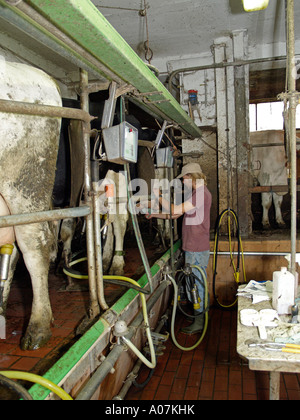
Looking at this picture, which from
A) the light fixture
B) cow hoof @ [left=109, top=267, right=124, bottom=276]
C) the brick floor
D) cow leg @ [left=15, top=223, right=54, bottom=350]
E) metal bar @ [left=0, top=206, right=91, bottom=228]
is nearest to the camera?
metal bar @ [left=0, top=206, right=91, bottom=228]

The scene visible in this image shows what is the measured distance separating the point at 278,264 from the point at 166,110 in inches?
115

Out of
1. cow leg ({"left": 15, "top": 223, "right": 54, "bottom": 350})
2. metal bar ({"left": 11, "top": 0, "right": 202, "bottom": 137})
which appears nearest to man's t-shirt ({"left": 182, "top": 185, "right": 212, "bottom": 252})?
metal bar ({"left": 11, "top": 0, "right": 202, "bottom": 137})

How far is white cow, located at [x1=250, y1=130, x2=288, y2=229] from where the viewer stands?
6.12 metres

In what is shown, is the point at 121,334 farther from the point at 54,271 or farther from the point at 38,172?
the point at 54,271

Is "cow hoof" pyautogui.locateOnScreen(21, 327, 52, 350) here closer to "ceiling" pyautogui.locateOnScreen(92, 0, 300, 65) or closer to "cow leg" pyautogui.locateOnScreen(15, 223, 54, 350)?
"cow leg" pyautogui.locateOnScreen(15, 223, 54, 350)

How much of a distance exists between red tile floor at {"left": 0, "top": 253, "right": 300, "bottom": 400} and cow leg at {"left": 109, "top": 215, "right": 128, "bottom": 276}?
0.58 m

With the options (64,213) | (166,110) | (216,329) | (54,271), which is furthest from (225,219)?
(64,213)

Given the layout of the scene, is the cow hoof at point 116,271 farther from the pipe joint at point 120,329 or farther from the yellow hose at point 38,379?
the yellow hose at point 38,379

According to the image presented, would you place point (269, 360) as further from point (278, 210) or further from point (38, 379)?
point (278, 210)

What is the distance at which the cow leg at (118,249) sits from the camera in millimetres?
3604

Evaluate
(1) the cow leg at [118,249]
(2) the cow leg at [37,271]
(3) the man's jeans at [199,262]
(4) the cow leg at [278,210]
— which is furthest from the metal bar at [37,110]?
(4) the cow leg at [278,210]

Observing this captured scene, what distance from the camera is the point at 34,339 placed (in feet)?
6.63

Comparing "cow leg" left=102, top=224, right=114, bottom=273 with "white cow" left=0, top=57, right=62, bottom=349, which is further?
"cow leg" left=102, top=224, right=114, bottom=273
